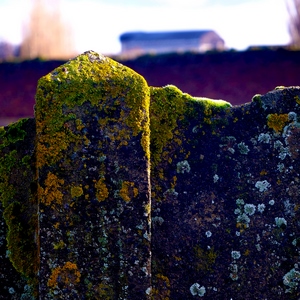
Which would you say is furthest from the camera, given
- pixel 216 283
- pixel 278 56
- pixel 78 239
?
pixel 278 56

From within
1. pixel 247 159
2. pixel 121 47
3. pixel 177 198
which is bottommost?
pixel 177 198

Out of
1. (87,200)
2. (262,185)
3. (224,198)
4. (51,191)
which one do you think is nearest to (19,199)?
(51,191)

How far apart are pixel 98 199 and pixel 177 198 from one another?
421mm

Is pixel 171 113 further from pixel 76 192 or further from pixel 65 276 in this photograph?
pixel 65 276

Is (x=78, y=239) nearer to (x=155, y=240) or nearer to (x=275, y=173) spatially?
(x=155, y=240)

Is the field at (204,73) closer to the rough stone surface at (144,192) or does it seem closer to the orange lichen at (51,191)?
the rough stone surface at (144,192)

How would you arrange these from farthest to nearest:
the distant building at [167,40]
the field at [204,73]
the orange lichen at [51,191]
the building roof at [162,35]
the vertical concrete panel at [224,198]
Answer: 1. the building roof at [162,35]
2. the distant building at [167,40]
3. the field at [204,73]
4. the vertical concrete panel at [224,198]
5. the orange lichen at [51,191]

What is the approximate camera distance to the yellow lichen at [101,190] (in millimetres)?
2049

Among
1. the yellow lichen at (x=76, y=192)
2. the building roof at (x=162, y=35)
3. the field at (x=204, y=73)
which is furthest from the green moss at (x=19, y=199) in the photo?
the building roof at (x=162, y=35)

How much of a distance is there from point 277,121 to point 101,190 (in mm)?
938

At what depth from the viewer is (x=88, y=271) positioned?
2047mm

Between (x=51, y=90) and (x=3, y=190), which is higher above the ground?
(x=51, y=90)

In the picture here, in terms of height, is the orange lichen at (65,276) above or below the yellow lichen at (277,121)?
below

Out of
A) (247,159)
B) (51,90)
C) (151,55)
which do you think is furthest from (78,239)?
(151,55)
